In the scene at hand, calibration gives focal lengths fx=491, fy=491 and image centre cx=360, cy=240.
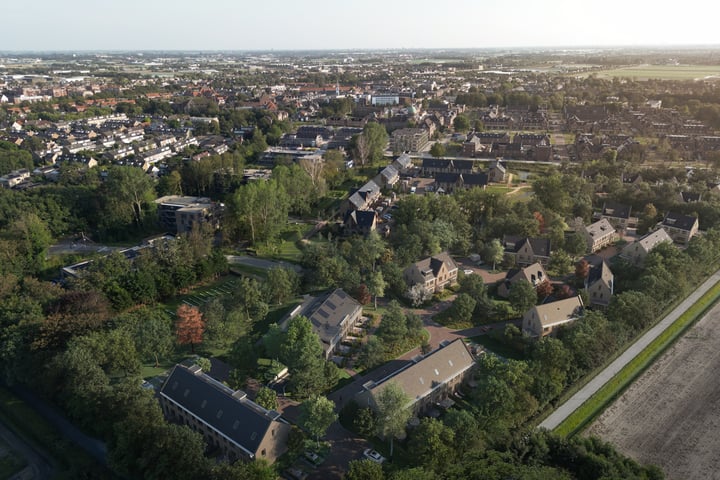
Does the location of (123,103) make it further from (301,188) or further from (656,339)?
(656,339)

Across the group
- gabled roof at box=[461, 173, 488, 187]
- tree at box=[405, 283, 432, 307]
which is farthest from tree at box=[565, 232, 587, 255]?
gabled roof at box=[461, 173, 488, 187]

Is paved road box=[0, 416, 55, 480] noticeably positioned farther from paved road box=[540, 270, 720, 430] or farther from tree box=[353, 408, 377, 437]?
paved road box=[540, 270, 720, 430]

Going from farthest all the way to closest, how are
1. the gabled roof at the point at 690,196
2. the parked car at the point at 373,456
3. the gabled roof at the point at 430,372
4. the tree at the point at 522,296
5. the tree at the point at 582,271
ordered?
the gabled roof at the point at 690,196
the tree at the point at 582,271
the tree at the point at 522,296
the gabled roof at the point at 430,372
the parked car at the point at 373,456

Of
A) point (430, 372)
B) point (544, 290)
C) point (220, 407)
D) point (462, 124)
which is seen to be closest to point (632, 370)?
point (544, 290)

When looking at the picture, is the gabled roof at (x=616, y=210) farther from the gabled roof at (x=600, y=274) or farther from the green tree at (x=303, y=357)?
the green tree at (x=303, y=357)

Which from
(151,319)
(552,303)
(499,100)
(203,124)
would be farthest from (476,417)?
(499,100)

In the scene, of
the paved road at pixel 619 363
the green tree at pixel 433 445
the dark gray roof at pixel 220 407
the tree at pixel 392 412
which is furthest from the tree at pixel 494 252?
the dark gray roof at pixel 220 407
